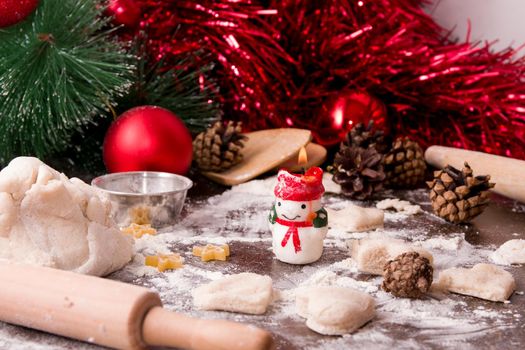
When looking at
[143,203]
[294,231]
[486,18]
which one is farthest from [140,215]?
[486,18]

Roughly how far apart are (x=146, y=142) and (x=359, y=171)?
1.62 ft

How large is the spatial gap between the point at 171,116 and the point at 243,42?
420 mm

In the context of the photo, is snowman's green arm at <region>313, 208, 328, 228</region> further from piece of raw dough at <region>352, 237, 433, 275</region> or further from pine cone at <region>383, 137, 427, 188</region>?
pine cone at <region>383, 137, 427, 188</region>

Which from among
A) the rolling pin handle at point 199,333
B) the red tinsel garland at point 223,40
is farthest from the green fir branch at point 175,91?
the rolling pin handle at point 199,333

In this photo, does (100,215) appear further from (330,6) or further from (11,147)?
(330,6)

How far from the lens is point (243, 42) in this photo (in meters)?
2.06

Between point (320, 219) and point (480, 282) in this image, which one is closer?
point (480, 282)

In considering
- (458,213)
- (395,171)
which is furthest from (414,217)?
(395,171)

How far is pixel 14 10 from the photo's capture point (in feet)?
5.34

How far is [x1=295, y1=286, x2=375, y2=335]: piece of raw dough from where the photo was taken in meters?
1.04

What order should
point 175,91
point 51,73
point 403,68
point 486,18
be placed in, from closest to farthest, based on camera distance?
1. point 51,73
2. point 175,91
3. point 403,68
4. point 486,18

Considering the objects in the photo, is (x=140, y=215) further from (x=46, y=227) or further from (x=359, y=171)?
(x=359, y=171)

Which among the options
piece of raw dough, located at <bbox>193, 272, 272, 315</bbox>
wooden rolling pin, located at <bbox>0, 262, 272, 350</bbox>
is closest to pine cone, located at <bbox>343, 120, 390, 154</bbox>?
piece of raw dough, located at <bbox>193, 272, 272, 315</bbox>

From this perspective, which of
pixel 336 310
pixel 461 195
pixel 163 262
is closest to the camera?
pixel 336 310
